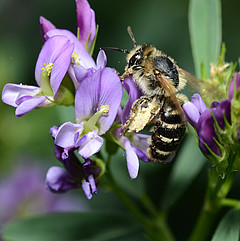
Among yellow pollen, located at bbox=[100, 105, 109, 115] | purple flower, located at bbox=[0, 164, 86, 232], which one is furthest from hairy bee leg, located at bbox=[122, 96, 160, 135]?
purple flower, located at bbox=[0, 164, 86, 232]

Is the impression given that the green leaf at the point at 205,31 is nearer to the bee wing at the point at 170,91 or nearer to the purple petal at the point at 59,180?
the bee wing at the point at 170,91

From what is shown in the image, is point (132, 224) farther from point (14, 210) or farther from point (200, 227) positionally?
point (14, 210)

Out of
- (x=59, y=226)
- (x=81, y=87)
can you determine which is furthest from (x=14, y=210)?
(x=81, y=87)

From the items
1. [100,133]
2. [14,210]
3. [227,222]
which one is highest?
[100,133]

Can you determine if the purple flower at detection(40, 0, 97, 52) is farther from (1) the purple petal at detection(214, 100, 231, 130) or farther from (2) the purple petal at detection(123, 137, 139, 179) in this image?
(1) the purple petal at detection(214, 100, 231, 130)

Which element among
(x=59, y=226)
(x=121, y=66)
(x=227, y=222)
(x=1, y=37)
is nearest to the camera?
(x=227, y=222)

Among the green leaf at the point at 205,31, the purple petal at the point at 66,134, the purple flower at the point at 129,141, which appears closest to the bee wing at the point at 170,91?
the purple flower at the point at 129,141
